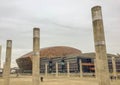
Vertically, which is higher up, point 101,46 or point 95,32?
point 95,32

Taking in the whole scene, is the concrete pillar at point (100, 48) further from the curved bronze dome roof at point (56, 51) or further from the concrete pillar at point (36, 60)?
the curved bronze dome roof at point (56, 51)

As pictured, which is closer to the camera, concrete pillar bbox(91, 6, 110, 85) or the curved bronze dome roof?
concrete pillar bbox(91, 6, 110, 85)

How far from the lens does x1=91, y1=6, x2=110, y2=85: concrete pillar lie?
6621 millimetres

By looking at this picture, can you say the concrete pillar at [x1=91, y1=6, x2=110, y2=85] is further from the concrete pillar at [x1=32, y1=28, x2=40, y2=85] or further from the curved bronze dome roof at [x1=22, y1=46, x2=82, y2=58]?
the curved bronze dome roof at [x1=22, y1=46, x2=82, y2=58]

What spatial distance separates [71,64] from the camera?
190ft

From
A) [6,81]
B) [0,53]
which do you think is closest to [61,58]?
[0,53]

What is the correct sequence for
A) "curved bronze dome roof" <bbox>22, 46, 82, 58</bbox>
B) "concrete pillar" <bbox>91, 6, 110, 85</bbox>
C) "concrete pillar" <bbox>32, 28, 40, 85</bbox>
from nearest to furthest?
"concrete pillar" <bbox>91, 6, 110, 85</bbox>
"concrete pillar" <bbox>32, 28, 40, 85</bbox>
"curved bronze dome roof" <bbox>22, 46, 82, 58</bbox>

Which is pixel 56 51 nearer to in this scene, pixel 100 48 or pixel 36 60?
pixel 36 60

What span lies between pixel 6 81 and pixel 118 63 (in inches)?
1723

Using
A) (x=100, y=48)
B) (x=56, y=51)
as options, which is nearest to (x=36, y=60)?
(x=100, y=48)

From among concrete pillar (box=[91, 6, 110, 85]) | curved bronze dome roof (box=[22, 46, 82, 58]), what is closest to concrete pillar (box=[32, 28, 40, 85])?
concrete pillar (box=[91, 6, 110, 85])

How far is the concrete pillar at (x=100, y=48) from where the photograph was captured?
662 centimetres

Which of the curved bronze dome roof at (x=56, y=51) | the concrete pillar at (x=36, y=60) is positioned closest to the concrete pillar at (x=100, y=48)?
the concrete pillar at (x=36, y=60)

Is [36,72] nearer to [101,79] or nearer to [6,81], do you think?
[6,81]
